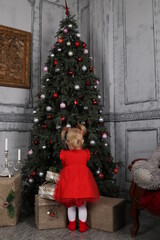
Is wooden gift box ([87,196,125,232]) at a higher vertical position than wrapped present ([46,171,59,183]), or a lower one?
lower

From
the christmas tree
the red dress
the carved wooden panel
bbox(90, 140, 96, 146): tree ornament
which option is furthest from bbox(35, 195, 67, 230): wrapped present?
the carved wooden panel

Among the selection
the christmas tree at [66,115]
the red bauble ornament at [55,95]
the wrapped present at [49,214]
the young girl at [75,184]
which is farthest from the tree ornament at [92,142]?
the wrapped present at [49,214]

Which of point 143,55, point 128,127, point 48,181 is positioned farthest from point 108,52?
point 48,181

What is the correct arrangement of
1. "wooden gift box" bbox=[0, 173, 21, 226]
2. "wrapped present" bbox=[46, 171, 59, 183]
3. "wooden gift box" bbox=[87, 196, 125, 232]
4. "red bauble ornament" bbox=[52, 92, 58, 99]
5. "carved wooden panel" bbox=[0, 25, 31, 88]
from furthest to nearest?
"carved wooden panel" bbox=[0, 25, 31, 88] → "red bauble ornament" bbox=[52, 92, 58, 99] → "wrapped present" bbox=[46, 171, 59, 183] → "wooden gift box" bbox=[0, 173, 21, 226] → "wooden gift box" bbox=[87, 196, 125, 232]

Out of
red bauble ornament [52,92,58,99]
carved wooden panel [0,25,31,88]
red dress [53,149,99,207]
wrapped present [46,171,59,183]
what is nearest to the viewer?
red dress [53,149,99,207]

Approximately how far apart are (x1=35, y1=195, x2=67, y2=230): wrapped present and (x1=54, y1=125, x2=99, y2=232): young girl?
0.11 metres

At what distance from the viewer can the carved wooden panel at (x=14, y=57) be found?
410 centimetres

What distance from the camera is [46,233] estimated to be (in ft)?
8.45

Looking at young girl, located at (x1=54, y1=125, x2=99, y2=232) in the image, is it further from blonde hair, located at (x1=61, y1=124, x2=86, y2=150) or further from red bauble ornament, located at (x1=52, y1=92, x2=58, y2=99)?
red bauble ornament, located at (x1=52, y1=92, x2=58, y2=99)

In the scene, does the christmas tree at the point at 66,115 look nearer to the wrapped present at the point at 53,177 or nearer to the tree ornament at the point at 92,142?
the tree ornament at the point at 92,142

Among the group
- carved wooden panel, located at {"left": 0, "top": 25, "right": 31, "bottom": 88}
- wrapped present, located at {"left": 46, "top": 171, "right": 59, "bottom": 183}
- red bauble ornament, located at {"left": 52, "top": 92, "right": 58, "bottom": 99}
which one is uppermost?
carved wooden panel, located at {"left": 0, "top": 25, "right": 31, "bottom": 88}

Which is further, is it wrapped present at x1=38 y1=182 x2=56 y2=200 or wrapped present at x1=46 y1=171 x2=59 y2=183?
wrapped present at x1=46 y1=171 x2=59 y2=183

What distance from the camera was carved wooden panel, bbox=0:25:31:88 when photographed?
4.10m

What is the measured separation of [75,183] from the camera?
251 cm
